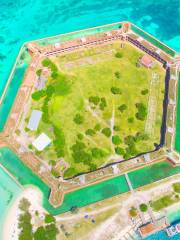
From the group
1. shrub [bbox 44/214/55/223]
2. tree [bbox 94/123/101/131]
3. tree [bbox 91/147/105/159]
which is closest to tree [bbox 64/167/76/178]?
tree [bbox 91/147/105/159]

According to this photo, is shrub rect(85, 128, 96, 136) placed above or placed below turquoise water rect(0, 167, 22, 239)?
above

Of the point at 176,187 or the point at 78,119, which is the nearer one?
the point at 176,187

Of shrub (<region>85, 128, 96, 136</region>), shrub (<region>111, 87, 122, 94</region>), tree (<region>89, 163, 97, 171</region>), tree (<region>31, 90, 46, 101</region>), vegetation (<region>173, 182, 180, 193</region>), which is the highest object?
shrub (<region>111, 87, 122, 94</region>)

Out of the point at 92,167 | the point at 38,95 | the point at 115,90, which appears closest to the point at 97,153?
the point at 92,167

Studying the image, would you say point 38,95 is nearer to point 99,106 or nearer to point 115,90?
point 99,106

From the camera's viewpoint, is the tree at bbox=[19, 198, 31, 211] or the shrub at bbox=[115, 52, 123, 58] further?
the shrub at bbox=[115, 52, 123, 58]

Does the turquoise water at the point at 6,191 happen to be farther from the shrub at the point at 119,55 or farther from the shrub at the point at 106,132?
the shrub at the point at 119,55

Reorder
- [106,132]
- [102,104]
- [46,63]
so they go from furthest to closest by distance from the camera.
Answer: [46,63] → [102,104] → [106,132]

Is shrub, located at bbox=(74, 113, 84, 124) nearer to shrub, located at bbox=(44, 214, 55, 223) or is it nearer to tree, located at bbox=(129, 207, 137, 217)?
shrub, located at bbox=(44, 214, 55, 223)

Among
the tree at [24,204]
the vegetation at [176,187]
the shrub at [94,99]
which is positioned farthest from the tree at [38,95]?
the vegetation at [176,187]
